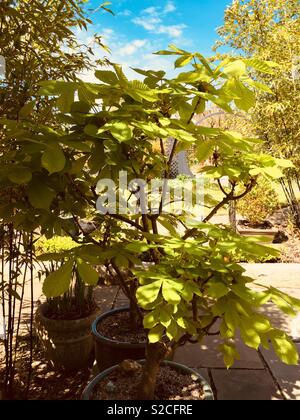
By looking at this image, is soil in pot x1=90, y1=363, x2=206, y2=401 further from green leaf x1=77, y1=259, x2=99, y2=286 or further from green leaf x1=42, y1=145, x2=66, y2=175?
green leaf x1=42, y1=145, x2=66, y2=175

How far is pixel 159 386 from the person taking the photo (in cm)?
219

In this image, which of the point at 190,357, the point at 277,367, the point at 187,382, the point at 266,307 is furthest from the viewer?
the point at 266,307

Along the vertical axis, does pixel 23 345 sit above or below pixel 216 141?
below

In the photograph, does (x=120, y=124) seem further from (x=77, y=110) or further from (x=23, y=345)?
(x=23, y=345)

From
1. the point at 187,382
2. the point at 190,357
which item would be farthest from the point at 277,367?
the point at 187,382

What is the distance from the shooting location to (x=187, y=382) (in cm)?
217

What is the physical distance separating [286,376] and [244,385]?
1.30 ft

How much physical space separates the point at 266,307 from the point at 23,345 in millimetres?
2830

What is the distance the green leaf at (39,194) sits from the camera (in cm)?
128

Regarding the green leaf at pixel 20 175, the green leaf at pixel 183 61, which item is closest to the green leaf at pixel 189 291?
the green leaf at pixel 20 175

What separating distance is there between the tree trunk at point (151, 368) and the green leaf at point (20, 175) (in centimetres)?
116

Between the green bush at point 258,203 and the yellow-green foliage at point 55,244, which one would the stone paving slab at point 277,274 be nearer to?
the yellow-green foliage at point 55,244

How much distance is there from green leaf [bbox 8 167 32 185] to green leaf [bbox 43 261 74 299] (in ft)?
1.19

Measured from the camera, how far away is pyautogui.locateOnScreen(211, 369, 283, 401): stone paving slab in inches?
102
